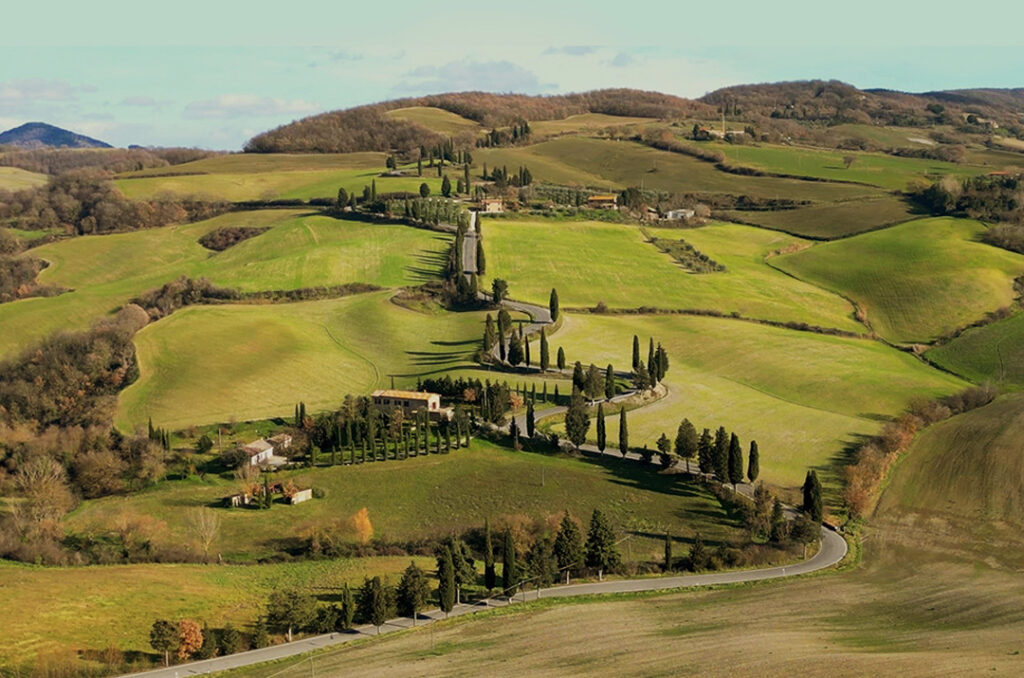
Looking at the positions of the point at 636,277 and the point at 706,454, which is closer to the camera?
the point at 706,454

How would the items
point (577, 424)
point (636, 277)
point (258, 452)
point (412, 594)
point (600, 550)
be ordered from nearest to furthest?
point (412, 594)
point (600, 550)
point (258, 452)
point (577, 424)
point (636, 277)

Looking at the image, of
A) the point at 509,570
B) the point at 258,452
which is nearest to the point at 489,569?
the point at 509,570

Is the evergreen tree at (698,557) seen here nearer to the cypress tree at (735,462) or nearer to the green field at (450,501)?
the green field at (450,501)

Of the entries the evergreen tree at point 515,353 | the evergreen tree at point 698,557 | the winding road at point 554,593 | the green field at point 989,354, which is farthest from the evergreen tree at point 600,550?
the green field at point 989,354

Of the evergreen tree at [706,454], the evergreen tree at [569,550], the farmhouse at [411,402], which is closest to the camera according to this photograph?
the evergreen tree at [569,550]

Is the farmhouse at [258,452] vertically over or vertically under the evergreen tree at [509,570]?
over

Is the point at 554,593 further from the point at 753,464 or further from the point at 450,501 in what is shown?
the point at 753,464

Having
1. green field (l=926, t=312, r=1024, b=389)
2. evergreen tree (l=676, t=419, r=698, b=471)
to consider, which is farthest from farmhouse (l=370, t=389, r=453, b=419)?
green field (l=926, t=312, r=1024, b=389)
